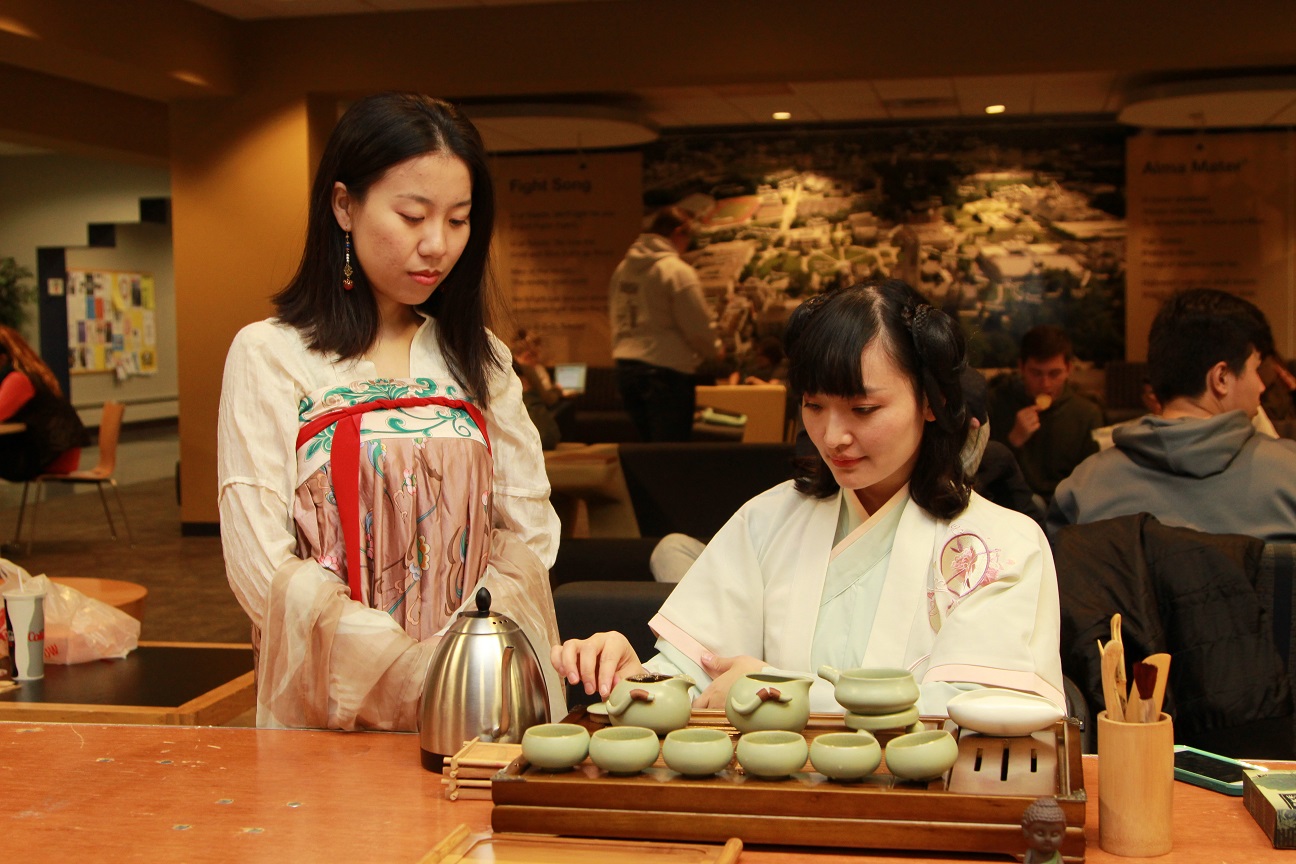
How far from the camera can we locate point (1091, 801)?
1.38m

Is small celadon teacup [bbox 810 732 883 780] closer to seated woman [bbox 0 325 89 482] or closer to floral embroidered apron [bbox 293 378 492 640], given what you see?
floral embroidered apron [bbox 293 378 492 640]

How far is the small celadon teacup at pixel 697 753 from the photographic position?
1.28m

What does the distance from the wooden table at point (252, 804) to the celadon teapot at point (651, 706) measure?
18 centimetres

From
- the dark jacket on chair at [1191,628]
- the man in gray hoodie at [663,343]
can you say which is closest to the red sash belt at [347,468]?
the dark jacket on chair at [1191,628]

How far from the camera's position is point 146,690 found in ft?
10.3

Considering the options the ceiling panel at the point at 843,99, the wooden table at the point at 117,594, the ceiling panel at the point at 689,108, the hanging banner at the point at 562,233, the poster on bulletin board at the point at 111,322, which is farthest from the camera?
the poster on bulletin board at the point at 111,322

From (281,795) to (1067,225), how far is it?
10.2 metres

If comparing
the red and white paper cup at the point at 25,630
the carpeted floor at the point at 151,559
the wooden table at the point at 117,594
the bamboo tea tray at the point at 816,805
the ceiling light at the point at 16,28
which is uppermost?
the ceiling light at the point at 16,28

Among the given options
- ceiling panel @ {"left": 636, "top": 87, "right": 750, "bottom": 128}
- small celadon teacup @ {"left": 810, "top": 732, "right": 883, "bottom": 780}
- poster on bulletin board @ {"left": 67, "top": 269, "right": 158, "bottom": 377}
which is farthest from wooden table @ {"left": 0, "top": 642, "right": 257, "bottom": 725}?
poster on bulletin board @ {"left": 67, "top": 269, "right": 158, "bottom": 377}

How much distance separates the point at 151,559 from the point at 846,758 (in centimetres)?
713

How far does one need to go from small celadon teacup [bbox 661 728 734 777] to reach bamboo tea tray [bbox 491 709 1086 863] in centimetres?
1

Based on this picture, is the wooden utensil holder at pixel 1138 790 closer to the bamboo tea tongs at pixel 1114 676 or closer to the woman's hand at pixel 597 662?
the bamboo tea tongs at pixel 1114 676

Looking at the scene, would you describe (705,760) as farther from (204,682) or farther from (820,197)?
(820,197)

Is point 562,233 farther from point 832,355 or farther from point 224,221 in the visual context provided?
point 832,355
